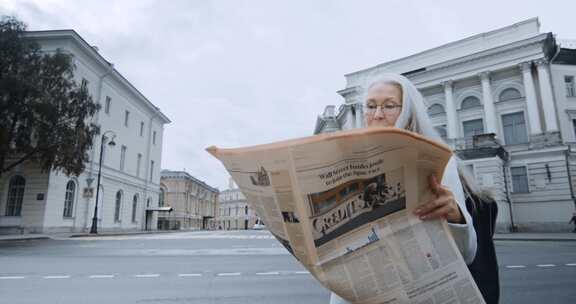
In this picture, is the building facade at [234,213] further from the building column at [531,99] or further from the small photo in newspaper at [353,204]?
the small photo in newspaper at [353,204]

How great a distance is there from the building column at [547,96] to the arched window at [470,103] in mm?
4224

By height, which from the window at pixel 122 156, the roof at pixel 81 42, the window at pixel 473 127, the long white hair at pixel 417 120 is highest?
the roof at pixel 81 42

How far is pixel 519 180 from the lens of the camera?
2394cm

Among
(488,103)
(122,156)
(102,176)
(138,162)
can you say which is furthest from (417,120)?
(138,162)

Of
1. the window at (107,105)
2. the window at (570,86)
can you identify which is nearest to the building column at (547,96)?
the window at (570,86)

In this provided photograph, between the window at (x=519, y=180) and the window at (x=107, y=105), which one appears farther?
the window at (x=107, y=105)

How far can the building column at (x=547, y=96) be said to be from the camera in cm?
2420

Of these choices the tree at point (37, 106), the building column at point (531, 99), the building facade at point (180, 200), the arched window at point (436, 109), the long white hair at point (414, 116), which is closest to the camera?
the long white hair at point (414, 116)

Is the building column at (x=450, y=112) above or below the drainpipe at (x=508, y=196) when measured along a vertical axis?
above

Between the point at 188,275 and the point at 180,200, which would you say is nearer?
the point at 188,275

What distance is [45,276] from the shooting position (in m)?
5.96

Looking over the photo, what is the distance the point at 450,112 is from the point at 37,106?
28.0 meters

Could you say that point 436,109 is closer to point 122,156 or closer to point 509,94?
point 509,94

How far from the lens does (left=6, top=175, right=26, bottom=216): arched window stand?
21594mm
